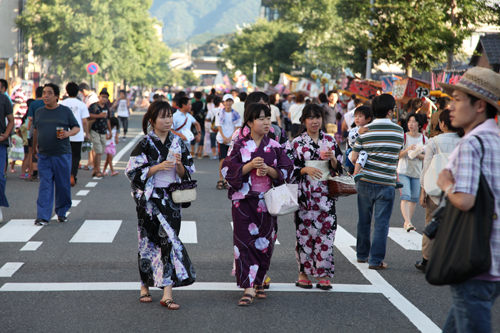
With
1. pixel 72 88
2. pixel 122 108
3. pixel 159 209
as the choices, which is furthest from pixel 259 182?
pixel 122 108

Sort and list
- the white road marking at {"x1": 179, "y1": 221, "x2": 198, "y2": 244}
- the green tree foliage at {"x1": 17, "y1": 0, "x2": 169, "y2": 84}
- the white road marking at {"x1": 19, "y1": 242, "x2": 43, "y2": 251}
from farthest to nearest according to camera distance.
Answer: the green tree foliage at {"x1": 17, "y1": 0, "x2": 169, "y2": 84} < the white road marking at {"x1": 179, "y1": 221, "x2": 198, "y2": 244} < the white road marking at {"x1": 19, "y1": 242, "x2": 43, "y2": 251}

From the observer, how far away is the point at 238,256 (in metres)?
5.17

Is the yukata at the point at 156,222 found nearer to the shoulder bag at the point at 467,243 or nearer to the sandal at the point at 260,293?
the sandal at the point at 260,293

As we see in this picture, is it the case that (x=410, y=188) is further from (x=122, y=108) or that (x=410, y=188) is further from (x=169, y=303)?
(x=122, y=108)

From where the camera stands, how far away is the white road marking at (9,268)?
5.80m

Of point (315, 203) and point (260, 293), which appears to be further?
point (315, 203)

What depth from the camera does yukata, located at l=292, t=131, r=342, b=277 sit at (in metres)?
5.58

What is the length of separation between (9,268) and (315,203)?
3.12 meters

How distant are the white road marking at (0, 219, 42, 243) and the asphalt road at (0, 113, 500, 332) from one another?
13 mm

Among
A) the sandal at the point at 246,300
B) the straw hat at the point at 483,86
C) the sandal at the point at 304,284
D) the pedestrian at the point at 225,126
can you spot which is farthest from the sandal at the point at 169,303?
the pedestrian at the point at 225,126

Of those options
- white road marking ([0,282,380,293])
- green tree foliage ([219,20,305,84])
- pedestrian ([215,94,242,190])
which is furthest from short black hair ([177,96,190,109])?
green tree foliage ([219,20,305,84])

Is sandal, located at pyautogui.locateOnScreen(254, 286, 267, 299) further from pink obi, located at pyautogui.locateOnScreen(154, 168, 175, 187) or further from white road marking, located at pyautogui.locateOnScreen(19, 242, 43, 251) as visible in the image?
white road marking, located at pyautogui.locateOnScreen(19, 242, 43, 251)

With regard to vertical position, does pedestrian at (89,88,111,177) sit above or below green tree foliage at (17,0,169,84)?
below

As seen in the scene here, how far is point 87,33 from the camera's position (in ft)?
142
